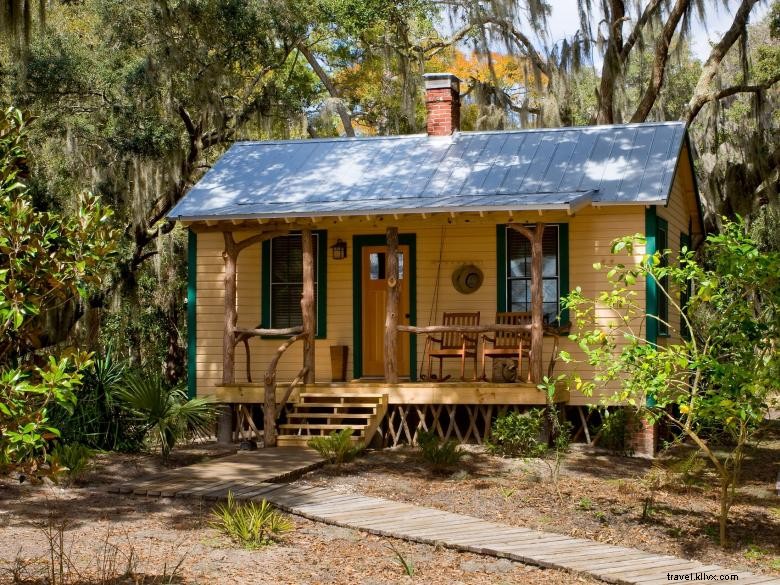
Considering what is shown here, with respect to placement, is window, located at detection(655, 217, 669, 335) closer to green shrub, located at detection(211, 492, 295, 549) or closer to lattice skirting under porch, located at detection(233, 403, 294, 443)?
lattice skirting under porch, located at detection(233, 403, 294, 443)

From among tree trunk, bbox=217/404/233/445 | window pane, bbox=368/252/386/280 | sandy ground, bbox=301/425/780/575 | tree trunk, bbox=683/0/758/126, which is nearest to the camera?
sandy ground, bbox=301/425/780/575

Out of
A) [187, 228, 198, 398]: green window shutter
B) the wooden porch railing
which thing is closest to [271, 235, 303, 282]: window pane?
[187, 228, 198, 398]: green window shutter

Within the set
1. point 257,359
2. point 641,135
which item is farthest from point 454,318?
point 641,135

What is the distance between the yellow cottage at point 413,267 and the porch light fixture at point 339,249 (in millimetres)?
16

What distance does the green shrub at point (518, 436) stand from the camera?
11852 mm

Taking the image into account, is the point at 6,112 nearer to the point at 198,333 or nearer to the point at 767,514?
the point at 767,514

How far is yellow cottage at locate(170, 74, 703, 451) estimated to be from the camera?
41.5ft

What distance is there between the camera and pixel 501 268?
45.0ft

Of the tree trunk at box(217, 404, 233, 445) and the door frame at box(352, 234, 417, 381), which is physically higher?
the door frame at box(352, 234, 417, 381)

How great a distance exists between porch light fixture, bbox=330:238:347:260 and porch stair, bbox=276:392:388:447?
2.17m

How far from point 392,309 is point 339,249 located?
1.94 m

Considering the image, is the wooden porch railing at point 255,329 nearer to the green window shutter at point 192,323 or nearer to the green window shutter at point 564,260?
the green window shutter at point 192,323

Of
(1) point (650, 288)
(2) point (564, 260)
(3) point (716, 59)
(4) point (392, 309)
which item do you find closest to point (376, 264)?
(4) point (392, 309)

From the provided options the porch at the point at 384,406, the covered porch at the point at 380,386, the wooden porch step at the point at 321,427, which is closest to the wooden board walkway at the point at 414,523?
the wooden porch step at the point at 321,427
